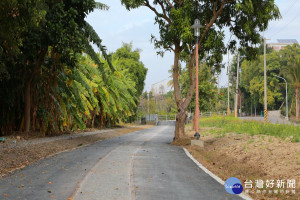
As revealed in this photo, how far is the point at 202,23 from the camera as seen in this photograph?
21.8 metres

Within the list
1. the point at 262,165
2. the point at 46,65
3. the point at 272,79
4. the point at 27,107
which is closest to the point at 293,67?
the point at 272,79

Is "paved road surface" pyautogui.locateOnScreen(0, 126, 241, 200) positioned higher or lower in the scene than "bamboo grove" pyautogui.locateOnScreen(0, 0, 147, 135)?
lower

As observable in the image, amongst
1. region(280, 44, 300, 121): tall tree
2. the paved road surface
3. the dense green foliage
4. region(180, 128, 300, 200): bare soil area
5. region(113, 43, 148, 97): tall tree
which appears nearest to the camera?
the paved road surface

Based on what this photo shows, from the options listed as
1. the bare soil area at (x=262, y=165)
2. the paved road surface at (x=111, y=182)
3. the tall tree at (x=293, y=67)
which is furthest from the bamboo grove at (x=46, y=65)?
the tall tree at (x=293, y=67)

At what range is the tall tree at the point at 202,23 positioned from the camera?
64.5 feet

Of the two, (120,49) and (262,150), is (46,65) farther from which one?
(120,49)

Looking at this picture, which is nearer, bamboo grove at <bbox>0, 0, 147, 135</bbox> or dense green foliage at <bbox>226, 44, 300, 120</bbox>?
bamboo grove at <bbox>0, 0, 147, 135</bbox>

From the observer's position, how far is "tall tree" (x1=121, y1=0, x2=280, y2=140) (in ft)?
64.5

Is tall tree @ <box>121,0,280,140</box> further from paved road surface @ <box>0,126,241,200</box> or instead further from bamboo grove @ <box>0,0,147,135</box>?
paved road surface @ <box>0,126,241,200</box>

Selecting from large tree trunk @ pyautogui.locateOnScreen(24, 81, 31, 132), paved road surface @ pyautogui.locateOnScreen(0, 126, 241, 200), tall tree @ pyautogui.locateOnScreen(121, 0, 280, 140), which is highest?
tall tree @ pyautogui.locateOnScreen(121, 0, 280, 140)
